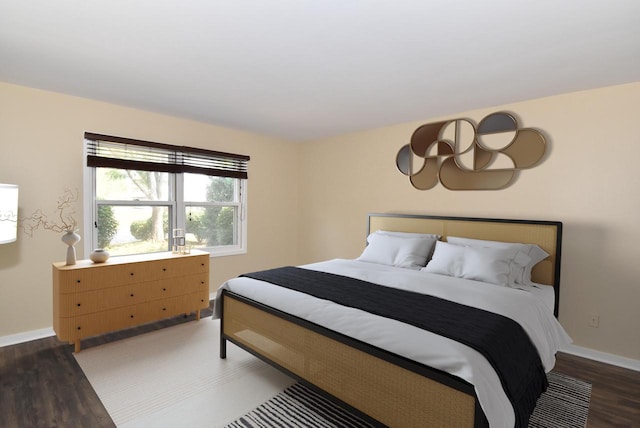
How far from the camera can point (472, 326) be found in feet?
5.60

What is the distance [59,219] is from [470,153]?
4138mm

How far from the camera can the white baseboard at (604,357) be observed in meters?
2.61

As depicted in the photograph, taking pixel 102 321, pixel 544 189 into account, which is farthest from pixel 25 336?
pixel 544 189

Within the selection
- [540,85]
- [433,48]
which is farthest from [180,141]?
[540,85]

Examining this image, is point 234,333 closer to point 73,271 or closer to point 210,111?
point 73,271

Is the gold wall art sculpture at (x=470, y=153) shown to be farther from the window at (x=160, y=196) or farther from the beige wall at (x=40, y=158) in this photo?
the beige wall at (x=40, y=158)

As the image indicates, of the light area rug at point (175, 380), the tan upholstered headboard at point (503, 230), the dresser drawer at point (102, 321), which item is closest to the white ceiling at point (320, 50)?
the tan upholstered headboard at point (503, 230)

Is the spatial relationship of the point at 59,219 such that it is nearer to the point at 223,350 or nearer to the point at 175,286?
the point at 175,286

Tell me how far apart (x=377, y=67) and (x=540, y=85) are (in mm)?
1423

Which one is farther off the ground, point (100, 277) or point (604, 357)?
point (100, 277)

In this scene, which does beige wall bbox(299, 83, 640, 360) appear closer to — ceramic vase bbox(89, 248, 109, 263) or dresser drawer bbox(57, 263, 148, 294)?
dresser drawer bbox(57, 263, 148, 294)

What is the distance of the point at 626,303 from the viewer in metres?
2.64

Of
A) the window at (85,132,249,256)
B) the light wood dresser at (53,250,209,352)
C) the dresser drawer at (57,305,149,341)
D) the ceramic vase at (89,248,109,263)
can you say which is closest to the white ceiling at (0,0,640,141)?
the window at (85,132,249,256)

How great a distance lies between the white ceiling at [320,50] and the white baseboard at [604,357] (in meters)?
2.25
